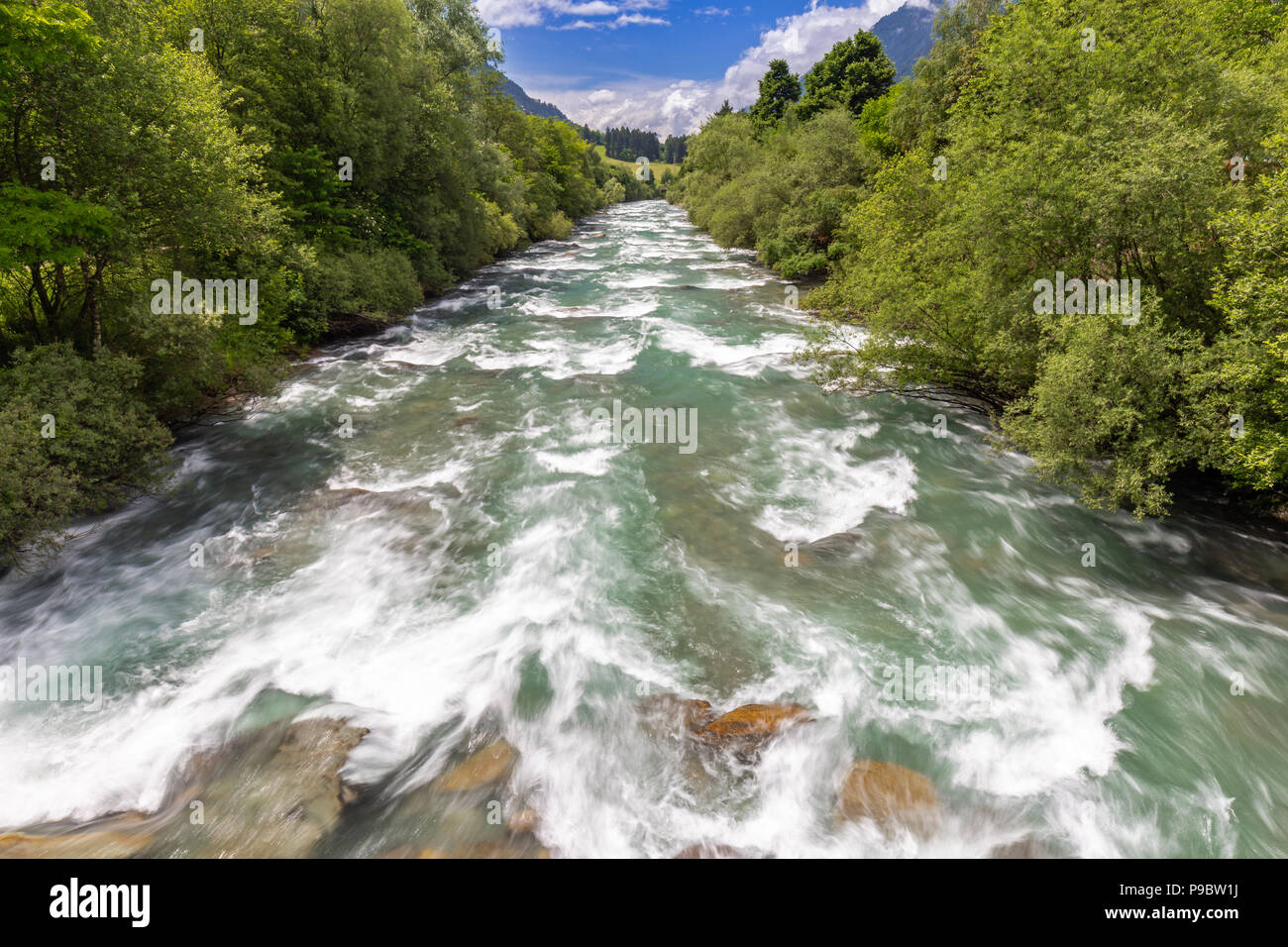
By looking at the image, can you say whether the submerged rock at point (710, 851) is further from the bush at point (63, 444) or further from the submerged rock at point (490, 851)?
the bush at point (63, 444)

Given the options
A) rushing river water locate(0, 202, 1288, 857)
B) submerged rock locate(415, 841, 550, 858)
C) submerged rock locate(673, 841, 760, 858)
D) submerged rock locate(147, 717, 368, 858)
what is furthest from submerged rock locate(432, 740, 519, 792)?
submerged rock locate(673, 841, 760, 858)

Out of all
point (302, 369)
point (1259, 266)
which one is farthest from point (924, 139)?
point (302, 369)

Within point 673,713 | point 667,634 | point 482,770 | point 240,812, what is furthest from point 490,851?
point 667,634

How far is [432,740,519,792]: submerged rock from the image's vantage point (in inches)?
265

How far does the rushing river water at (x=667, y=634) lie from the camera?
21.3ft

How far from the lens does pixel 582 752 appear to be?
7.16 m

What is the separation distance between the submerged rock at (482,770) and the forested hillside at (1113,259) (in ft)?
38.4

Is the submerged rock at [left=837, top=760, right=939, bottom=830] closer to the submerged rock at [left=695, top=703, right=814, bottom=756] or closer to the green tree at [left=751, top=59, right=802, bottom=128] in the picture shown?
the submerged rock at [left=695, top=703, right=814, bottom=756]

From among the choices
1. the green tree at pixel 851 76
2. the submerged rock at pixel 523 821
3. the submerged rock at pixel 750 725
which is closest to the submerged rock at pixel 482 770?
the submerged rock at pixel 523 821

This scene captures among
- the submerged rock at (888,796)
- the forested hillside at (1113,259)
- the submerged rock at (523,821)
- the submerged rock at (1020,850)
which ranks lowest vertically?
the submerged rock at (1020,850)

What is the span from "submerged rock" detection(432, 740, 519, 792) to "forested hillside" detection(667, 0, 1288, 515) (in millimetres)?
11695

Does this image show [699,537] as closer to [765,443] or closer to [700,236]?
[765,443]

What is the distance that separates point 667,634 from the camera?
356 inches
